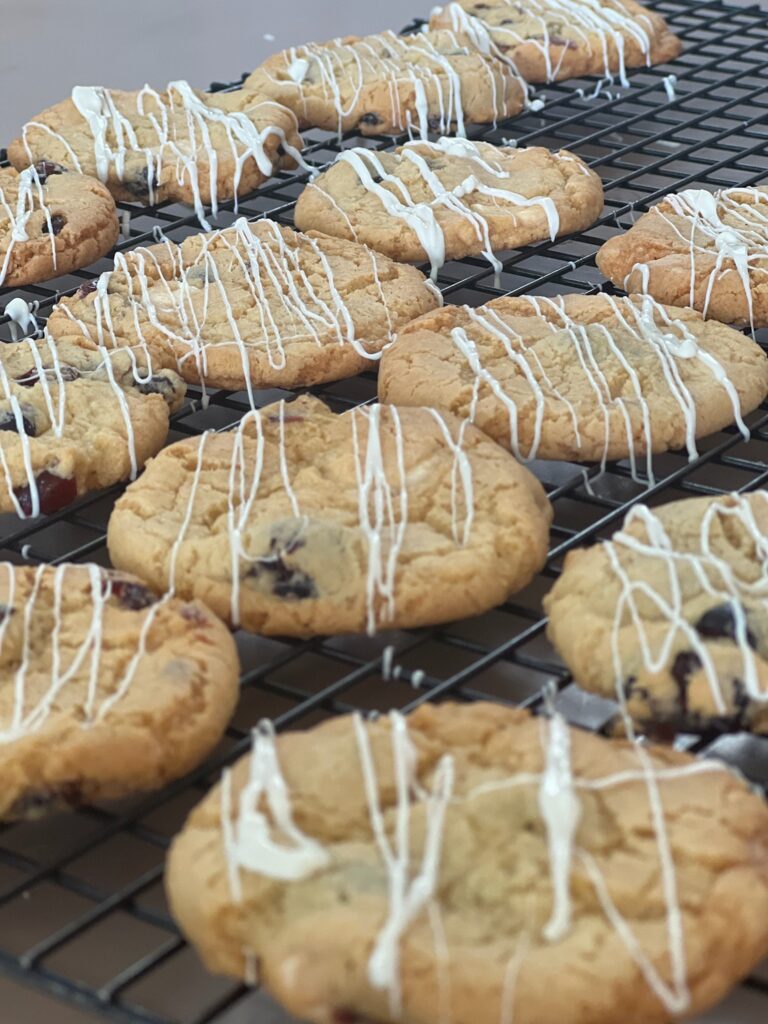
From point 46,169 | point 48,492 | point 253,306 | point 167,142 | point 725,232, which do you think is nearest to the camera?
point 48,492

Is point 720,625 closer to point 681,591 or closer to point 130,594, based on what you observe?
point 681,591

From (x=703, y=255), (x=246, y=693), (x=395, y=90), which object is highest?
(x=395, y=90)

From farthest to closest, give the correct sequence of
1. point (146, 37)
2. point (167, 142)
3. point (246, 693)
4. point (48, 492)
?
point (146, 37) < point (167, 142) < point (48, 492) < point (246, 693)

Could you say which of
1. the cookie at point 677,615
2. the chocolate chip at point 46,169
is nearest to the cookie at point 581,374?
the cookie at point 677,615

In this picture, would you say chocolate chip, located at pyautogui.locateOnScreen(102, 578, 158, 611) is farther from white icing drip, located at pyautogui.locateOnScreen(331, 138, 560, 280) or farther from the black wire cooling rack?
white icing drip, located at pyautogui.locateOnScreen(331, 138, 560, 280)

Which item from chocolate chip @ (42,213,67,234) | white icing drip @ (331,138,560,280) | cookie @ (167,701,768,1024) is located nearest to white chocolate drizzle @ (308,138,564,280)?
white icing drip @ (331,138,560,280)

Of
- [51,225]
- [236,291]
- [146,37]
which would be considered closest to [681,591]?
[236,291]
